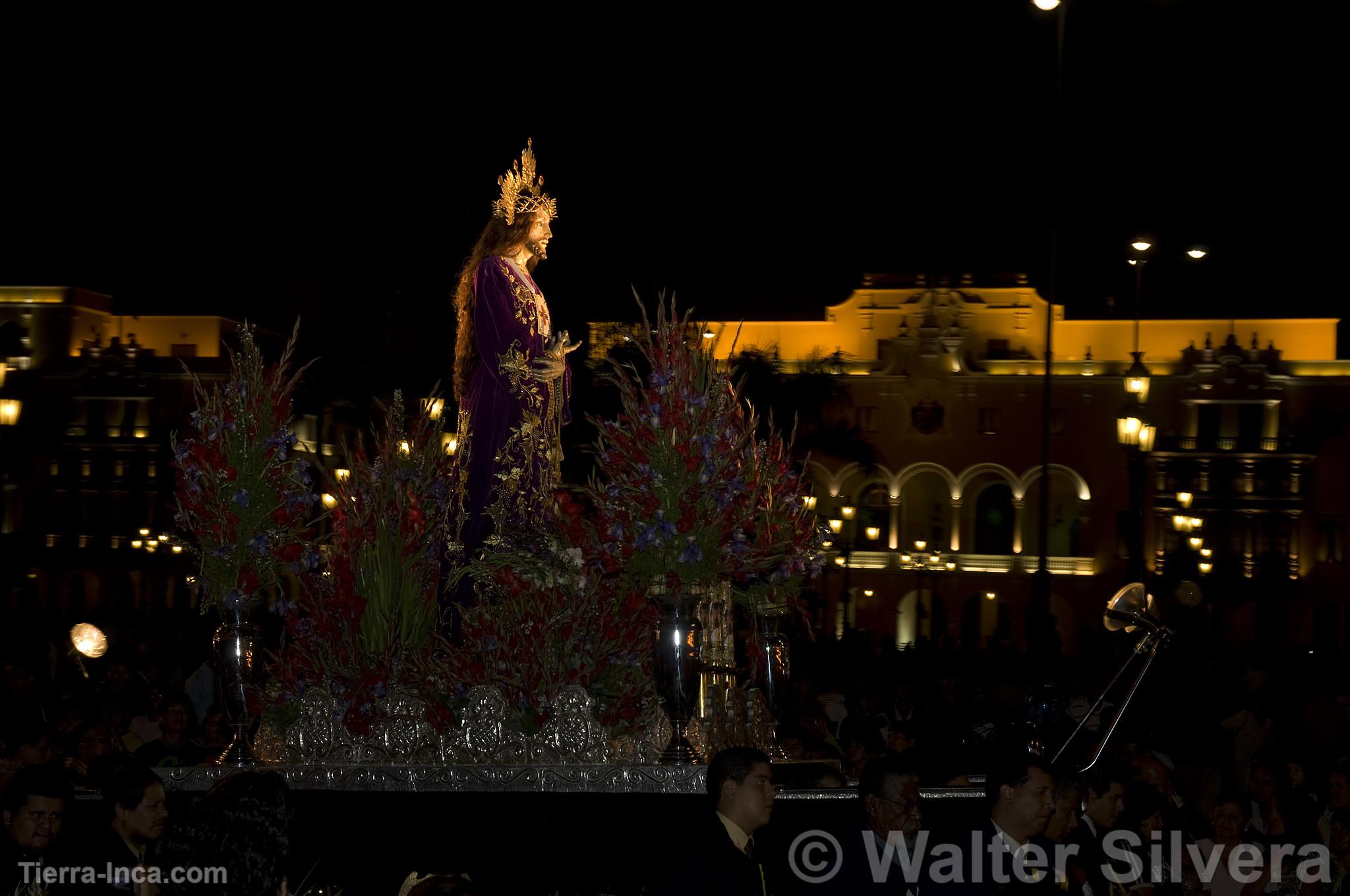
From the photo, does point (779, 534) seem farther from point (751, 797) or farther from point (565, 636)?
point (751, 797)

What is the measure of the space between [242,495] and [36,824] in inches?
99.7

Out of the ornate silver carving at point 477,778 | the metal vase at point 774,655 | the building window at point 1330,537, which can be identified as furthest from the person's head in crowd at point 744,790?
the building window at point 1330,537

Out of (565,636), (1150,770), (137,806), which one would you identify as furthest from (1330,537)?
(137,806)

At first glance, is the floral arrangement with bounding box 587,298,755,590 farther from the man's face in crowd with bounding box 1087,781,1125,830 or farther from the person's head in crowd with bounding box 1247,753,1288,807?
the person's head in crowd with bounding box 1247,753,1288,807

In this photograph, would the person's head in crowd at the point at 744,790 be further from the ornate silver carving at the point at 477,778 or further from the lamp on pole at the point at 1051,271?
the lamp on pole at the point at 1051,271

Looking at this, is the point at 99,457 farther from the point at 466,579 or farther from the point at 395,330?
the point at 466,579

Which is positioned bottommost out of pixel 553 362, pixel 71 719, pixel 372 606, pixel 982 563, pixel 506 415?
pixel 982 563

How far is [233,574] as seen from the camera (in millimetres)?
8156

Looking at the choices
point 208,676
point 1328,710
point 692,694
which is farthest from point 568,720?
point 1328,710

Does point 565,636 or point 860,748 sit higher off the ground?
point 565,636

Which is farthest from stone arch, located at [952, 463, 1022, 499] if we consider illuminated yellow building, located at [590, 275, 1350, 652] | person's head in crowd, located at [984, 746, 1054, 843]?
person's head in crowd, located at [984, 746, 1054, 843]

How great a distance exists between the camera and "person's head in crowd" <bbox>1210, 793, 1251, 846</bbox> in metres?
7.82

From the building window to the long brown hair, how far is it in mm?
48471

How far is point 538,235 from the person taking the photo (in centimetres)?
985
